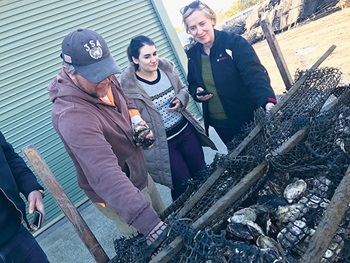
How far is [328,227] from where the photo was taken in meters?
1.19

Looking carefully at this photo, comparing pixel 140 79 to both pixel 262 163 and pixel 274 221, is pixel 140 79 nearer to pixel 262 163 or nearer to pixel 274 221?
pixel 262 163

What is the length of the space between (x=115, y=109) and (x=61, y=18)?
12.6ft

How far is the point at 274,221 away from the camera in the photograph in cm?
158

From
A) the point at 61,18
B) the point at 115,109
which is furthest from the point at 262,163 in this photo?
the point at 61,18

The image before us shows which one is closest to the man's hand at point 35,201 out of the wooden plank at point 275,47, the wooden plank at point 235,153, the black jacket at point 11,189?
the black jacket at point 11,189

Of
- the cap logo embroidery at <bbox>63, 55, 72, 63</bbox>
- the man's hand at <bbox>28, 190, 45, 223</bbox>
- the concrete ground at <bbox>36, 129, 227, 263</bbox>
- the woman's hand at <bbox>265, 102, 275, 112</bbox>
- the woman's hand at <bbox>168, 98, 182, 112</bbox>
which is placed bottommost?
the concrete ground at <bbox>36, 129, 227, 263</bbox>

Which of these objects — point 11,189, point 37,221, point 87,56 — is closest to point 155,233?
point 37,221

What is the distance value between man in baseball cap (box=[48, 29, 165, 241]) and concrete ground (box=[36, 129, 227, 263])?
2.37 metres

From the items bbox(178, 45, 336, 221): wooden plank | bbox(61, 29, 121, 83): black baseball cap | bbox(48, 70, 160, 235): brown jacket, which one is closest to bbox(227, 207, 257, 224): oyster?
bbox(178, 45, 336, 221): wooden plank

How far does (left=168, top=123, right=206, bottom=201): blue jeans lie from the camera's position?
3.00 metres

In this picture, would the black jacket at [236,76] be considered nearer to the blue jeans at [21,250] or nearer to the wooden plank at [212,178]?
the wooden plank at [212,178]

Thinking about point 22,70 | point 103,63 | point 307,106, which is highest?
point 22,70

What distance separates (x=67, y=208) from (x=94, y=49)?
3.15 feet

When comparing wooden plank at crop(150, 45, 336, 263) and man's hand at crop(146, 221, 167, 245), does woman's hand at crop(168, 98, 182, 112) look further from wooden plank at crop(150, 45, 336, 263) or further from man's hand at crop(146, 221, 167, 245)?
man's hand at crop(146, 221, 167, 245)
